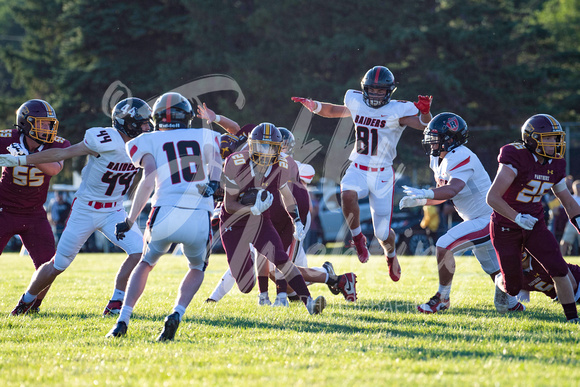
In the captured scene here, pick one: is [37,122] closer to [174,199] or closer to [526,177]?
[174,199]

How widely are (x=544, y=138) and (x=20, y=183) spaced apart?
16.5 feet

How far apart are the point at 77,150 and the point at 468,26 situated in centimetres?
Answer: 2323

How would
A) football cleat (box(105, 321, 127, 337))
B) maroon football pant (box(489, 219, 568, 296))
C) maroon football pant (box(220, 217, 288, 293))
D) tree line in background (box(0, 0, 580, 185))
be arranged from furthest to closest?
tree line in background (box(0, 0, 580, 185))
maroon football pant (box(220, 217, 288, 293))
maroon football pant (box(489, 219, 568, 296))
football cleat (box(105, 321, 127, 337))

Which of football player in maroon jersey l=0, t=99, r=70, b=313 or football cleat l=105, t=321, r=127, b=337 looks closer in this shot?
football cleat l=105, t=321, r=127, b=337

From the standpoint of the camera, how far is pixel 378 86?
775cm

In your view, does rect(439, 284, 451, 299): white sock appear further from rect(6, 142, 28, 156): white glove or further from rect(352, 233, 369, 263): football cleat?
rect(6, 142, 28, 156): white glove

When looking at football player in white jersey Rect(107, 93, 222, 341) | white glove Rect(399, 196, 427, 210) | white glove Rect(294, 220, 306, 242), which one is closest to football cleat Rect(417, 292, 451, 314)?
white glove Rect(399, 196, 427, 210)

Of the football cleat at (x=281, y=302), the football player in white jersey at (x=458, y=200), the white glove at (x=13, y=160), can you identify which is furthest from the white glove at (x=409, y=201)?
the white glove at (x=13, y=160)

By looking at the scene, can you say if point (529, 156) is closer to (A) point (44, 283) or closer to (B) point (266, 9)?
(A) point (44, 283)

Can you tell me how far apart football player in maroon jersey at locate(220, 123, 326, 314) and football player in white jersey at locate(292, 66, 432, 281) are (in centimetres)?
149

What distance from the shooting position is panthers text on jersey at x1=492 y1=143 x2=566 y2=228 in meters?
5.99

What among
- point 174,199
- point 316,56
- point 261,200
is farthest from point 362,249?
point 316,56

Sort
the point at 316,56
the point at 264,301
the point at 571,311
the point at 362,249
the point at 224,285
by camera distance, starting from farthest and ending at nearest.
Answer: the point at 316,56 → the point at 362,249 → the point at 224,285 → the point at 264,301 → the point at 571,311

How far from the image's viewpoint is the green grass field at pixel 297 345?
3.99 metres
